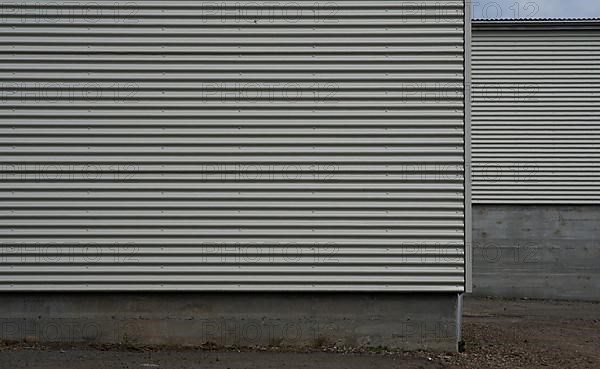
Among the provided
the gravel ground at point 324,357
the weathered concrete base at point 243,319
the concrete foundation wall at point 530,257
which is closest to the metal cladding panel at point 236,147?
the weathered concrete base at point 243,319

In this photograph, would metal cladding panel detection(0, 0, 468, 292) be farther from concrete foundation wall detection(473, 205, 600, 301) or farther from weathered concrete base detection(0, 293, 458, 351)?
concrete foundation wall detection(473, 205, 600, 301)

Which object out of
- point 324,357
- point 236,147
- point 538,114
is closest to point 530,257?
point 538,114

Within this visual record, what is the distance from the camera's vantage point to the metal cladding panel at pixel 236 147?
10688mm

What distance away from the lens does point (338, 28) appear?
10812mm

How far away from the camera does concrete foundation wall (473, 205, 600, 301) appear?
806 inches

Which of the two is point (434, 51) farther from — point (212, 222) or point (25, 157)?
point (25, 157)

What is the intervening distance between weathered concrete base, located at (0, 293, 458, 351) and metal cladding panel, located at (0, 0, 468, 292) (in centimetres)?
21

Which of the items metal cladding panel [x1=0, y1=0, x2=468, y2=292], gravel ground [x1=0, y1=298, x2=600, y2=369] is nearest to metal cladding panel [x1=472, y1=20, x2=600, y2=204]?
gravel ground [x1=0, y1=298, x2=600, y2=369]

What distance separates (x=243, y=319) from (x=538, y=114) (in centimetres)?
1181

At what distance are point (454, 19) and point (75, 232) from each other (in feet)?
17.3

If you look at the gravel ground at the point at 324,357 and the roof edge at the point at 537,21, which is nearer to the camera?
the gravel ground at the point at 324,357

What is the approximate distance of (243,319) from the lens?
35.4 feet

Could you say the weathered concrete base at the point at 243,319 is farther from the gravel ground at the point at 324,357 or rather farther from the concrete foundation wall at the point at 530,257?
the concrete foundation wall at the point at 530,257

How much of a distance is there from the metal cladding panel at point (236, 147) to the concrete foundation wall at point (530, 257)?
10.2 m
